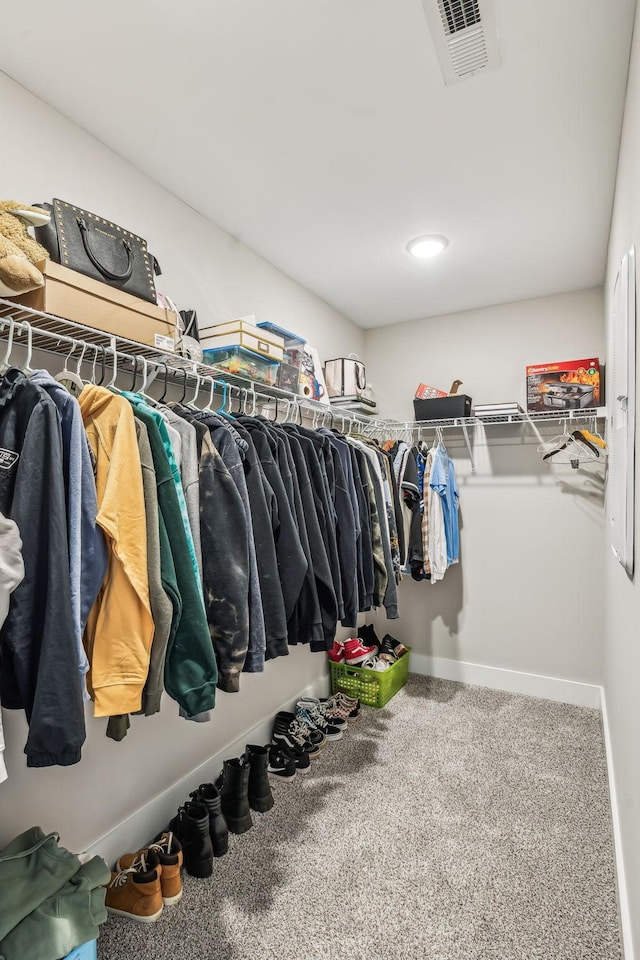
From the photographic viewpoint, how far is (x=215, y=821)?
1.85 metres

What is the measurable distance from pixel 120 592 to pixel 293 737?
5.57ft

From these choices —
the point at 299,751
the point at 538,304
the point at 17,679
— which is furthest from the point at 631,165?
the point at 299,751

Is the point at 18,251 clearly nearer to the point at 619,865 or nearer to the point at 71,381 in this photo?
the point at 71,381

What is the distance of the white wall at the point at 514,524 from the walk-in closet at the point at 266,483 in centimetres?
14

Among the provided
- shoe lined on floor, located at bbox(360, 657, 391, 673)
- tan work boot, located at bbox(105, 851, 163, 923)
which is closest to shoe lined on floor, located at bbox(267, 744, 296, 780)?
tan work boot, located at bbox(105, 851, 163, 923)

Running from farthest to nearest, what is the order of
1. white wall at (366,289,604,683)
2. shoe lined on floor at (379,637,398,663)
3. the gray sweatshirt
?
shoe lined on floor at (379,637,398,663) → white wall at (366,289,604,683) → the gray sweatshirt

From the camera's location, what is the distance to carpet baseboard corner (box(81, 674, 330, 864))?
1.77 metres

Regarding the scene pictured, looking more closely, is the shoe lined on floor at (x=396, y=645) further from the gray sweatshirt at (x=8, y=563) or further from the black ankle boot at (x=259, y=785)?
the gray sweatshirt at (x=8, y=563)

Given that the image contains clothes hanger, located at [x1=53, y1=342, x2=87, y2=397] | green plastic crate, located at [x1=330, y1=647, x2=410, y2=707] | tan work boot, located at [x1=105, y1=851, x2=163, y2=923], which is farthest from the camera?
green plastic crate, located at [x1=330, y1=647, x2=410, y2=707]

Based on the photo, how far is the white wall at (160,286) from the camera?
158cm

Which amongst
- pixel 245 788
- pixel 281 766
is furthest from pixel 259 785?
pixel 281 766

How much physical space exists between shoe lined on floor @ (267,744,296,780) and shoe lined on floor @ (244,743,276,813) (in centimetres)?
15

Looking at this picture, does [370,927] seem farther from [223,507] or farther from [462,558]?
[462,558]

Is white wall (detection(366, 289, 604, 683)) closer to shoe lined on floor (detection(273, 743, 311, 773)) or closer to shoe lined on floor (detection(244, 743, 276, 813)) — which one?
shoe lined on floor (detection(273, 743, 311, 773))
